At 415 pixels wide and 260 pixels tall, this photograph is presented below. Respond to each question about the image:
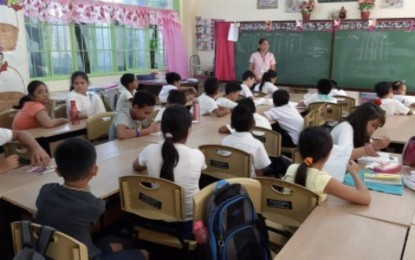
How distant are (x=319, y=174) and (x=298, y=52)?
5.44m

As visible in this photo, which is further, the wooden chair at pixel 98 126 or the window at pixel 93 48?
the window at pixel 93 48

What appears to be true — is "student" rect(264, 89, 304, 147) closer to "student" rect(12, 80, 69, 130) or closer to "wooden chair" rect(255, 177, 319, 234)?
"wooden chair" rect(255, 177, 319, 234)

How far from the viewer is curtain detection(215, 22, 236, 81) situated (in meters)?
7.56

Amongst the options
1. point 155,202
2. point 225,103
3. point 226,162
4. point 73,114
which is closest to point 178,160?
point 155,202

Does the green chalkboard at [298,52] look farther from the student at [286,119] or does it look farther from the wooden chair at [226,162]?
the wooden chair at [226,162]

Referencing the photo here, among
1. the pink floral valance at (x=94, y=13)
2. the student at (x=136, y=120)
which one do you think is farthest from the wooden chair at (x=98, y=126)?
the pink floral valance at (x=94, y=13)

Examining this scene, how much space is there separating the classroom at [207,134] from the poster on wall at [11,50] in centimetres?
2

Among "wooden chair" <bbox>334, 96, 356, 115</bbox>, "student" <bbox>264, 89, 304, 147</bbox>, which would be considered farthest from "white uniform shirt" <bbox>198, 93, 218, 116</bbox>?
"wooden chair" <bbox>334, 96, 356, 115</bbox>

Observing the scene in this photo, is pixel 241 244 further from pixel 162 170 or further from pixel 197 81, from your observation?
pixel 197 81

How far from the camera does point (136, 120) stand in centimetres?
331

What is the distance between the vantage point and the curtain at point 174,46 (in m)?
7.50

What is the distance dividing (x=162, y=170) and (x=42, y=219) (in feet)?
2.30

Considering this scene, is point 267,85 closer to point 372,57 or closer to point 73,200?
point 372,57

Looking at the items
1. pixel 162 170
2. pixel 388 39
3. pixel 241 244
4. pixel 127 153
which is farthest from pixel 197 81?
pixel 241 244
